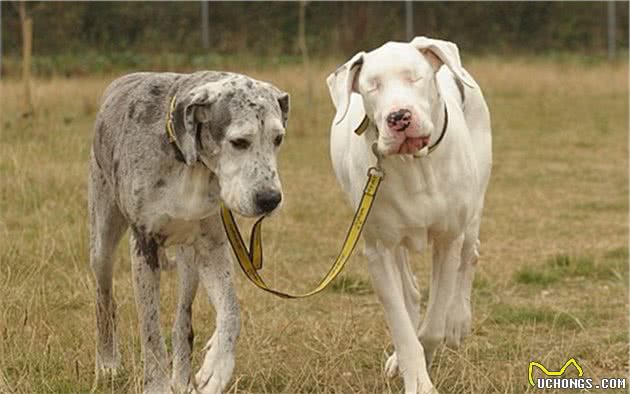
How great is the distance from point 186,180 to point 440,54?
119cm

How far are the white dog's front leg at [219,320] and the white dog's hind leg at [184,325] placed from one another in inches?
8.3

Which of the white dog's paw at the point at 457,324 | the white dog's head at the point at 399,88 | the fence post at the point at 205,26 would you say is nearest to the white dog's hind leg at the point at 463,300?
the white dog's paw at the point at 457,324

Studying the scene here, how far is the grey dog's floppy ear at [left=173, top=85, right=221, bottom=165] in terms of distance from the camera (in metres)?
4.72

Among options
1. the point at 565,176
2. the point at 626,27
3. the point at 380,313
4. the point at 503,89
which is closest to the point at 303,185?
the point at 565,176

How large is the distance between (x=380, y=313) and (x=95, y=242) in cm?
211

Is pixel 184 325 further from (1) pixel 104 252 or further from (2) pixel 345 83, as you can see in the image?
(2) pixel 345 83

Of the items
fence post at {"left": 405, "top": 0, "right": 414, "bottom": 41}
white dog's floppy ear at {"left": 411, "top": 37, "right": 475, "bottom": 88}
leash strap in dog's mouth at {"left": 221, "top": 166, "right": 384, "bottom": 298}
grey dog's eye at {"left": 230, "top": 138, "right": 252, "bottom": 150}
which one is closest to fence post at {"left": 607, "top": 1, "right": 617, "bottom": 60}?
fence post at {"left": 405, "top": 0, "right": 414, "bottom": 41}

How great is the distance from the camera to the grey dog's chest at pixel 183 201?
4.93 m

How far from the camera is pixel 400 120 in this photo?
16.5 ft

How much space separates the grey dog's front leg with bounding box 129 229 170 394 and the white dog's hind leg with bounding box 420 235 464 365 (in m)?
1.19

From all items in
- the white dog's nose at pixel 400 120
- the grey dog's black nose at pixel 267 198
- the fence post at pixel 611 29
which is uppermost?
the white dog's nose at pixel 400 120

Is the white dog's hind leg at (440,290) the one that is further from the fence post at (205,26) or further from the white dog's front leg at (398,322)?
the fence post at (205,26)

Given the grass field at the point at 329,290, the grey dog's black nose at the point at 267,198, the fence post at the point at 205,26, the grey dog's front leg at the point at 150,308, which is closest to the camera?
the grey dog's black nose at the point at 267,198

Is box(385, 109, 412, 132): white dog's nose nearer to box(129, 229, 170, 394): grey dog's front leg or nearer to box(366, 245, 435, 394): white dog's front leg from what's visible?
box(366, 245, 435, 394): white dog's front leg
